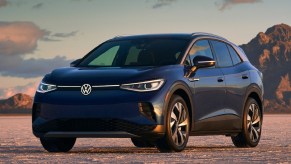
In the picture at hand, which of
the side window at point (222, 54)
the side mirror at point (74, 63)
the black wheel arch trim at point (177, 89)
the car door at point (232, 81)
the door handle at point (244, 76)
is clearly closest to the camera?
the black wheel arch trim at point (177, 89)

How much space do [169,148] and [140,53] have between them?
1.66 meters

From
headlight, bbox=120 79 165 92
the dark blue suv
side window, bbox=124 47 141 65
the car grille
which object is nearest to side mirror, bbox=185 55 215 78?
the dark blue suv

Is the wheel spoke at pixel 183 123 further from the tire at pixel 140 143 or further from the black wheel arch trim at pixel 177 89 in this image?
the tire at pixel 140 143

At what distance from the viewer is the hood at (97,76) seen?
10.6m

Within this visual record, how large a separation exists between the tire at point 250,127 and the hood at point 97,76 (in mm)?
2820

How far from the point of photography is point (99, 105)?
34.4 feet

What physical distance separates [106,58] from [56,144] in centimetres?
158

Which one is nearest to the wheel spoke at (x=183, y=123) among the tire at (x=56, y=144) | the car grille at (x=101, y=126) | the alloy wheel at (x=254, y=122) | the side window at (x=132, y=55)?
the car grille at (x=101, y=126)

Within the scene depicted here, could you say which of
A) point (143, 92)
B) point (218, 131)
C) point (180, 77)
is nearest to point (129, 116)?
point (143, 92)

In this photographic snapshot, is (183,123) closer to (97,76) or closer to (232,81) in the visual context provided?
(97,76)

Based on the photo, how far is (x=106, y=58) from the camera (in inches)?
483

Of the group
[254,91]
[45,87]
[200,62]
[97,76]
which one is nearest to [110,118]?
[97,76]

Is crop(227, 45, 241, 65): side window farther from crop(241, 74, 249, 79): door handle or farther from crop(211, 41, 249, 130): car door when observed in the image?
crop(241, 74, 249, 79): door handle

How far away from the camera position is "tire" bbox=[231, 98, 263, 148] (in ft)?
43.1
